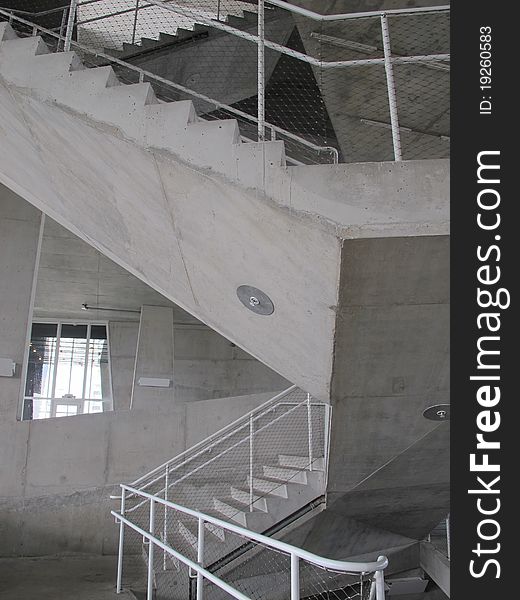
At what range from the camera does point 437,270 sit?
360 cm

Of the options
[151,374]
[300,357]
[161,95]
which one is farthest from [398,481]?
[151,374]

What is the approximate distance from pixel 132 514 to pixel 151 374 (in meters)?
6.46

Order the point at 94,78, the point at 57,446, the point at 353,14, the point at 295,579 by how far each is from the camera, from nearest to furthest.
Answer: the point at 295,579, the point at 353,14, the point at 94,78, the point at 57,446

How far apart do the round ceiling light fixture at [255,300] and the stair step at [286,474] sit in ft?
8.49

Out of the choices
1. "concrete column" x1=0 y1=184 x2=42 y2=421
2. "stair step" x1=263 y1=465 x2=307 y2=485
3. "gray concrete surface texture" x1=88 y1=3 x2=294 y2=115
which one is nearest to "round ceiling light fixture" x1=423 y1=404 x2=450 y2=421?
"stair step" x1=263 y1=465 x2=307 y2=485

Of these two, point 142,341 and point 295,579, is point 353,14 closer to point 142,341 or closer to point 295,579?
point 295,579

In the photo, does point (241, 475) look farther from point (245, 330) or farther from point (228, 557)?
point (245, 330)

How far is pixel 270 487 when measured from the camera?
22.2ft

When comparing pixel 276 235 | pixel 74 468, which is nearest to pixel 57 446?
pixel 74 468

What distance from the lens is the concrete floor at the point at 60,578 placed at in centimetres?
532

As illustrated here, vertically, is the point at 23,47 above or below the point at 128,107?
above

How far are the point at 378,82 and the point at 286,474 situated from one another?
14.5 feet

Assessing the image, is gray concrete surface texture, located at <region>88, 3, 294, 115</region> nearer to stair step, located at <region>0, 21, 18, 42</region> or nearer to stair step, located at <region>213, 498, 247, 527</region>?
stair step, located at <region>0, 21, 18, 42</region>

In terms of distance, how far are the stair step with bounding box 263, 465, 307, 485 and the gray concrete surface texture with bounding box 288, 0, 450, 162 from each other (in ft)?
11.9
